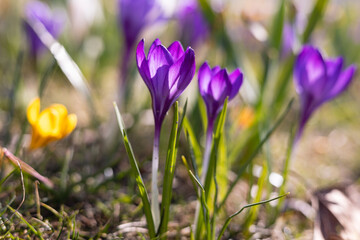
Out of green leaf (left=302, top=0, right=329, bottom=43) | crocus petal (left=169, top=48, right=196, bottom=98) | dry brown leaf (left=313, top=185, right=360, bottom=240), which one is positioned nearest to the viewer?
crocus petal (left=169, top=48, right=196, bottom=98)

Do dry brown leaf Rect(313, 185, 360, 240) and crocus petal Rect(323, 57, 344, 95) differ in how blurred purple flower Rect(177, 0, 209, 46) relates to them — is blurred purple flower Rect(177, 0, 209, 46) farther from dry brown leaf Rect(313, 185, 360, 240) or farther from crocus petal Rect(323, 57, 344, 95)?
dry brown leaf Rect(313, 185, 360, 240)

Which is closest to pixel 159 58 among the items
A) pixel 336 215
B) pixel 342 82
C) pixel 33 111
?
pixel 33 111

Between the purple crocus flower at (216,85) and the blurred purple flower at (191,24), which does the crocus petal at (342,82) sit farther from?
the blurred purple flower at (191,24)

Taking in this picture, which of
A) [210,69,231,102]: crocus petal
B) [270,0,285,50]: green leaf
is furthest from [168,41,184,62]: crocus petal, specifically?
[270,0,285,50]: green leaf

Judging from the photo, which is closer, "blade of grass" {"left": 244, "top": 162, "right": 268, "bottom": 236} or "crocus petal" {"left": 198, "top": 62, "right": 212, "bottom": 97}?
A: "crocus petal" {"left": 198, "top": 62, "right": 212, "bottom": 97}

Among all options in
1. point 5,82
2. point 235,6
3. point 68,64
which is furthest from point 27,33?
point 235,6

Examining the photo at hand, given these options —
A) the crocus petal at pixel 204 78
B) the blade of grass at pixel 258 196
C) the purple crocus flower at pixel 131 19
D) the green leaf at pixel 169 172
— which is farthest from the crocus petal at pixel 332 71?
the purple crocus flower at pixel 131 19
